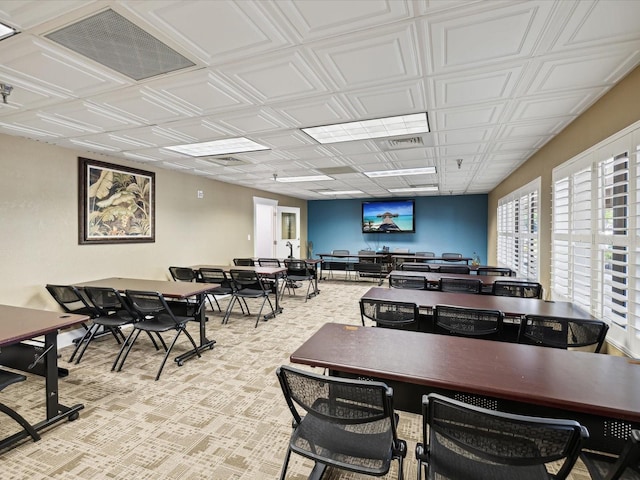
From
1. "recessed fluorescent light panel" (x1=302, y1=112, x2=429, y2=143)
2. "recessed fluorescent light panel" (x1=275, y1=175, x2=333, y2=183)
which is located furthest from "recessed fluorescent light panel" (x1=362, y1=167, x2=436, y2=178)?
"recessed fluorescent light panel" (x1=302, y1=112, x2=429, y2=143)

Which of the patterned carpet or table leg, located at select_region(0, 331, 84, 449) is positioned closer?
the patterned carpet

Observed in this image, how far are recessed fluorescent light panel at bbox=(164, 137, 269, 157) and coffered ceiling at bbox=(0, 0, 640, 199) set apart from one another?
0.23m

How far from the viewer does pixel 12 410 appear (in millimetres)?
1997

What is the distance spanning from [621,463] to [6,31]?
3.32m

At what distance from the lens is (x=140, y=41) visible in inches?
68.1

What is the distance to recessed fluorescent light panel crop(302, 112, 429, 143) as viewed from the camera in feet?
9.95

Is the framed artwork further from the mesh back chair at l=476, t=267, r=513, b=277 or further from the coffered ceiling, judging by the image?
the mesh back chair at l=476, t=267, r=513, b=277

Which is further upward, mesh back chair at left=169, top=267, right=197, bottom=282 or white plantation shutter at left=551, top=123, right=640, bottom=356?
white plantation shutter at left=551, top=123, right=640, bottom=356

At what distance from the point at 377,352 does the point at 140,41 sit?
2.21 metres

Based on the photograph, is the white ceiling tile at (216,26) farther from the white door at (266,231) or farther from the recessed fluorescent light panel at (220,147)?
the white door at (266,231)

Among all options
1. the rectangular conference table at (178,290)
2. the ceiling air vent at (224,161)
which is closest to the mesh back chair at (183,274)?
the rectangular conference table at (178,290)

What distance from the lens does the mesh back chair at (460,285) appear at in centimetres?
372

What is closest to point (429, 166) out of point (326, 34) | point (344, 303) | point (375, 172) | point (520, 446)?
point (375, 172)

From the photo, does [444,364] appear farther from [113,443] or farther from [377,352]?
[113,443]
